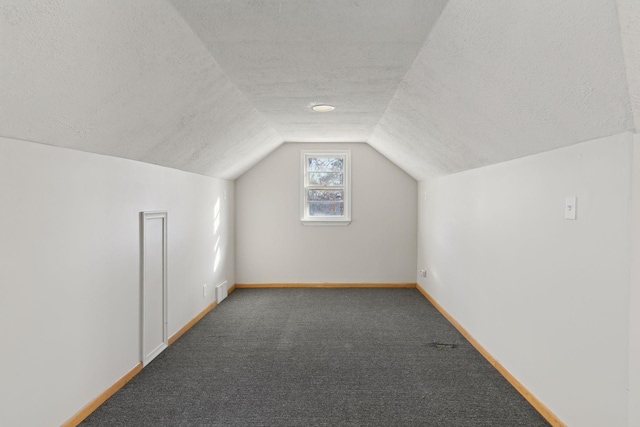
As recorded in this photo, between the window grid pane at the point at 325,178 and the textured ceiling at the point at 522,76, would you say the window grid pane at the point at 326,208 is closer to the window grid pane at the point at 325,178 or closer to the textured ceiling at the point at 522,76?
the window grid pane at the point at 325,178

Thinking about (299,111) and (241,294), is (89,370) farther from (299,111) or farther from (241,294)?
(241,294)

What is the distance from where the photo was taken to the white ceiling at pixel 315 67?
1.59 metres

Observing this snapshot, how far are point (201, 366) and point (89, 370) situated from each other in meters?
0.95

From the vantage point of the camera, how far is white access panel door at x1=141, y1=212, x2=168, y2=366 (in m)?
3.36

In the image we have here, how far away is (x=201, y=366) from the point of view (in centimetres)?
339

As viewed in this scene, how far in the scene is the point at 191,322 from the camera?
14.8 feet

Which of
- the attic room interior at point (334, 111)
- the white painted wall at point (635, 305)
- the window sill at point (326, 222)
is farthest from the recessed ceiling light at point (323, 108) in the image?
the white painted wall at point (635, 305)

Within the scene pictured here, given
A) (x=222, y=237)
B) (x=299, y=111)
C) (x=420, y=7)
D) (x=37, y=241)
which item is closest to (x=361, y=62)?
(x=420, y=7)

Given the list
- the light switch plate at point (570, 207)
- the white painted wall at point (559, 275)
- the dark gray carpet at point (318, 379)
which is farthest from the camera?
the dark gray carpet at point (318, 379)

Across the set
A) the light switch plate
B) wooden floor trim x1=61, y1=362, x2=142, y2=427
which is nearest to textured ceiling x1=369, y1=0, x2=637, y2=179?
the light switch plate

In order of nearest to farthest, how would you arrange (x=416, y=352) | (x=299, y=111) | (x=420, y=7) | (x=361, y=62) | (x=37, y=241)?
(x=420, y=7) → (x=37, y=241) → (x=361, y=62) → (x=416, y=352) → (x=299, y=111)

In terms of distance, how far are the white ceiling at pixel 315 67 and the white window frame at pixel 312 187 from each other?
9.26 feet

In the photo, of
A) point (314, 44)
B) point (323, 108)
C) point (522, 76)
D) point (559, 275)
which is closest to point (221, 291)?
point (323, 108)

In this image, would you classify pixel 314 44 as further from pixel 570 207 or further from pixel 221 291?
pixel 221 291
